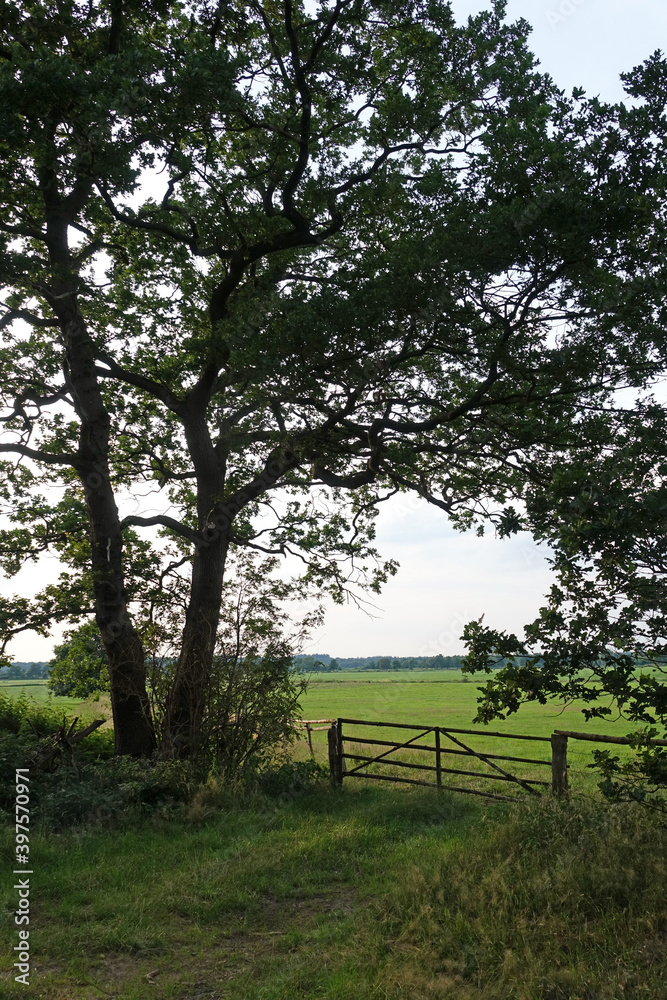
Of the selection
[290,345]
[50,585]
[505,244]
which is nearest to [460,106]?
[505,244]

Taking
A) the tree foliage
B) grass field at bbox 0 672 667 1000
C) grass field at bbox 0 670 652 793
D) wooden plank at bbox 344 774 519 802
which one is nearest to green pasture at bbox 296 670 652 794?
grass field at bbox 0 670 652 793

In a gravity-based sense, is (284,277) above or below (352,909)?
above

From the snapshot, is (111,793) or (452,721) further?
(452,721)

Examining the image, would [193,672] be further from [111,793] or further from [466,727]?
[466,727]

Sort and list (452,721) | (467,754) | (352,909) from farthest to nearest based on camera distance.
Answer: (452,721) < (467,754) < (352,909)

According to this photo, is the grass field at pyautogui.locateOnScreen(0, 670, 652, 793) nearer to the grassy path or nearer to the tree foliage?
the tree foliage

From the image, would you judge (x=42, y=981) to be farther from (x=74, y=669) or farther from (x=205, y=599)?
(x=74, y=669)

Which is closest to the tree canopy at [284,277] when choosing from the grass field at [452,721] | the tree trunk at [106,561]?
the tree trunk at [106,561]

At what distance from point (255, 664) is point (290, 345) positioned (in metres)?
5.56

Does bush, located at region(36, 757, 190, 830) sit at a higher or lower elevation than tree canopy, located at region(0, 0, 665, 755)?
lower
